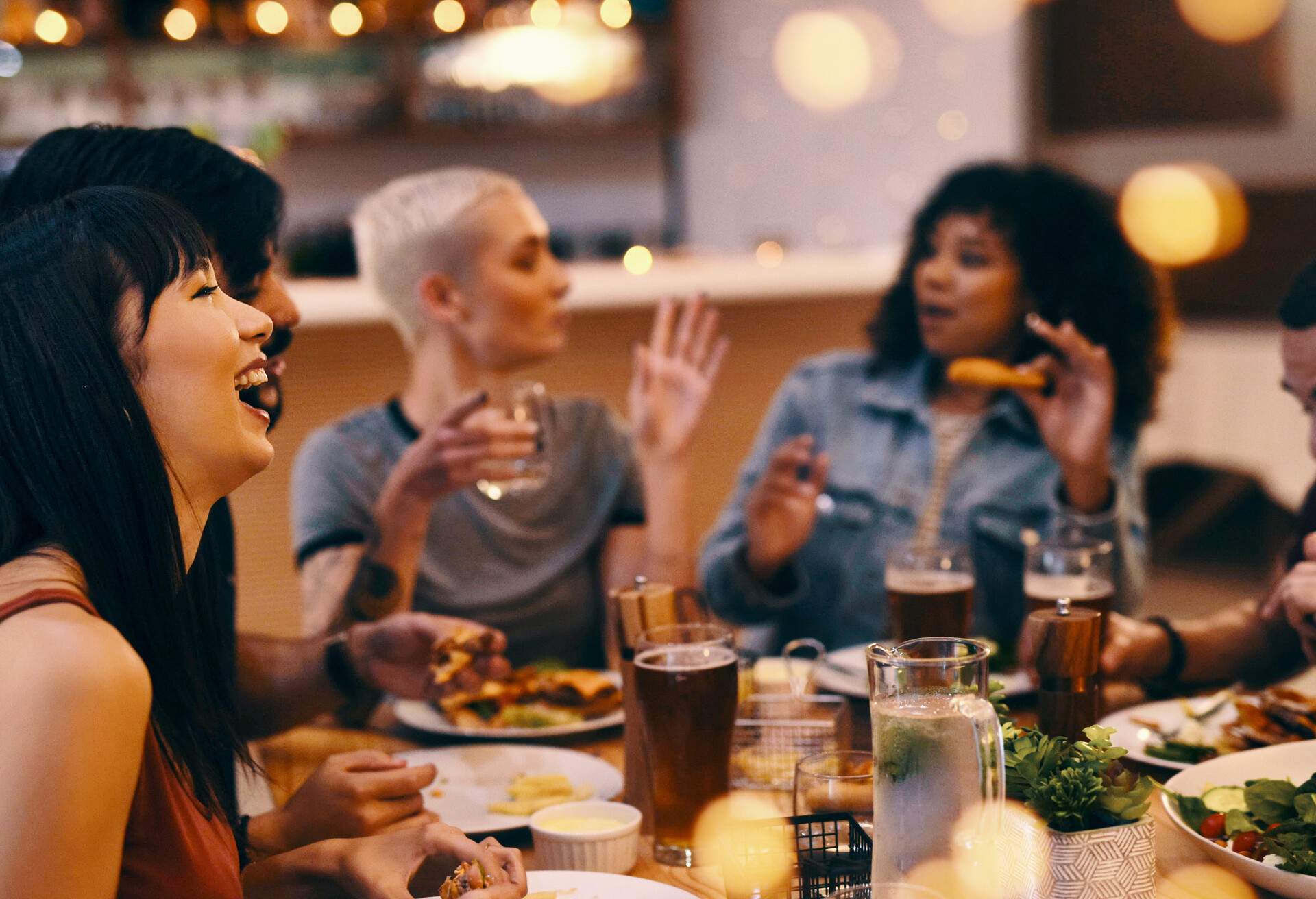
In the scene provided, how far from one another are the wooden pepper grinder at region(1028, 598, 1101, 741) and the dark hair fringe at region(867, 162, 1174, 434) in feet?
3.60

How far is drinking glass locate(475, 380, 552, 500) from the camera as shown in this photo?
5.84 feet

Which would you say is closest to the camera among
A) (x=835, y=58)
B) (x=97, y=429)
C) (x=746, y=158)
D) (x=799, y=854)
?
(x=97, y=429)

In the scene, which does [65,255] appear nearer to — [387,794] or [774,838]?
[387,794]

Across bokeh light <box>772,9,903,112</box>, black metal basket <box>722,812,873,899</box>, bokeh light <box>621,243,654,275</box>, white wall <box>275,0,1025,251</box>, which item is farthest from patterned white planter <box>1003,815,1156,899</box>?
bokeh light <box>772,9,903,112</box>

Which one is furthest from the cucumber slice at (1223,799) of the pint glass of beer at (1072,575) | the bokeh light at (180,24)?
the bokeh light at (180,24)

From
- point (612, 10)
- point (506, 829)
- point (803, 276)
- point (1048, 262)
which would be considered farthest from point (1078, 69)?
point (506, 829)

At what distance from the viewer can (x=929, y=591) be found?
158 cm

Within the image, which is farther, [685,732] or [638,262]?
[638,262]

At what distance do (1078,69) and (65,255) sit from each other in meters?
4.92

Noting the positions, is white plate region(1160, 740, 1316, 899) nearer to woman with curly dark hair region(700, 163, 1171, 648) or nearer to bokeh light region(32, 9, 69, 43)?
woman with curly dark hair region(700, 163, 1171, 648)

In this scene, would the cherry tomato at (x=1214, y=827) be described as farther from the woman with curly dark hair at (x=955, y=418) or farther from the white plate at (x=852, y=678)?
the woman with curly dark hair at (x=955, y=418)

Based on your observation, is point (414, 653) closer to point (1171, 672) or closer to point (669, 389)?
point (669, 389)

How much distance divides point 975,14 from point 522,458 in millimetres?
3960

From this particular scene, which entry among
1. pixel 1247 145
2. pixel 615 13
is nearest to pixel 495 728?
pixel 1247 145
